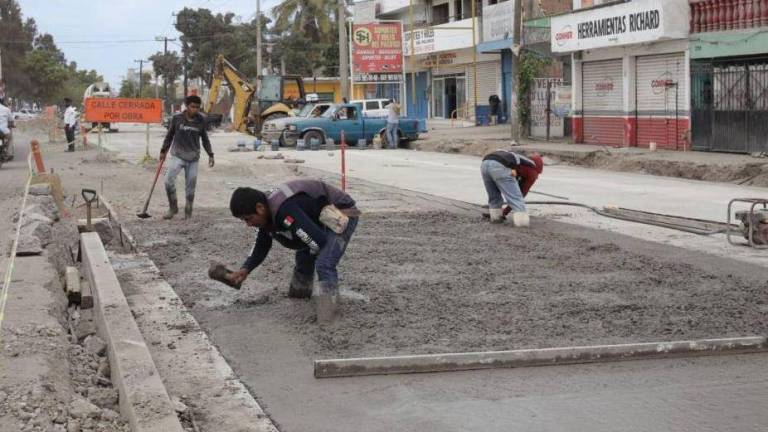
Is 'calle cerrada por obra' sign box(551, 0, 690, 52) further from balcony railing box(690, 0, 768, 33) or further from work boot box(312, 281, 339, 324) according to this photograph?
work boot box(312, 281, 339, 324)

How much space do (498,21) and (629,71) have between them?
1555cm

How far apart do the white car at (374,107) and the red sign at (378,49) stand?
5837mm

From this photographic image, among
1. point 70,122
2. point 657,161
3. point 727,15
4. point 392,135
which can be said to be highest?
point 727,15

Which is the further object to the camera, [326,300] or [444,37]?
[444,37]

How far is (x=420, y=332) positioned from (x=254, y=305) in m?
1.75

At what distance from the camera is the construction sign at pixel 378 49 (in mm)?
46156

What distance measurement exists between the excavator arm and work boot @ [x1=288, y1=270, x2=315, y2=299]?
32.0 meters

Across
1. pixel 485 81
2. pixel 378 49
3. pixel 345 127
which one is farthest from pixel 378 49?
pixel 345 127

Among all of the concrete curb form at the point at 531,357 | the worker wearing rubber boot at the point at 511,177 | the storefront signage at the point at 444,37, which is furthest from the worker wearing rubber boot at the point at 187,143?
the storefront signage at the point at 444,37

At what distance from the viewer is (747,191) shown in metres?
18.4

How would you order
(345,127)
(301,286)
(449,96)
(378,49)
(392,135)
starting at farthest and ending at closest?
(449,96) < (378,49) < (345,127) < (392,135) < (301,286)

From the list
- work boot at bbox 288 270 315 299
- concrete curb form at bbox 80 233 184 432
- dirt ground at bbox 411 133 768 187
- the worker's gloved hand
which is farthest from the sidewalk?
concrete curb form at bbox 80 233 184 432

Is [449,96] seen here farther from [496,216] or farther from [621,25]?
[496,216]

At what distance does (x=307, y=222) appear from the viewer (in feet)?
23.3
